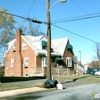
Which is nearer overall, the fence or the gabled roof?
the fence

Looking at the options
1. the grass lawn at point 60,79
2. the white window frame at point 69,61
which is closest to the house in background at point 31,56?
the white window frame at point 69,61

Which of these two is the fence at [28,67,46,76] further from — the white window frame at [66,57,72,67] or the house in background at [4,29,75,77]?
the white window frame at [66,57,72,67]

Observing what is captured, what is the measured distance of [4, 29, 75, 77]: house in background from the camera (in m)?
44.6

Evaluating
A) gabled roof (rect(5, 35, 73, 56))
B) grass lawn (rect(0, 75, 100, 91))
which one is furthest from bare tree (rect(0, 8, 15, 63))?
grass lawn (rect(0, 75, 100, 91))

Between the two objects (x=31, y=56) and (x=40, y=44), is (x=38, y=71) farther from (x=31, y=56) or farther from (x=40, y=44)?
(x=40, y=44)

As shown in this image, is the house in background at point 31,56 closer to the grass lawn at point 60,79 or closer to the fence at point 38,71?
the fence at point 38,71

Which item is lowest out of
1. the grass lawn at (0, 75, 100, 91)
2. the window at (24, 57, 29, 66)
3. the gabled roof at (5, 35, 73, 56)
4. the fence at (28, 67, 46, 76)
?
the grass lawn at (0, 75, 100, 91)

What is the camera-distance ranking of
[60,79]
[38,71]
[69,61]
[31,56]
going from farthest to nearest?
[69,61] → [31,56] → [38,71] → [60,79]

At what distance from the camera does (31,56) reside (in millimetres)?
45281

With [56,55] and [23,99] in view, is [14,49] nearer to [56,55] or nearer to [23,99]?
[56,55]

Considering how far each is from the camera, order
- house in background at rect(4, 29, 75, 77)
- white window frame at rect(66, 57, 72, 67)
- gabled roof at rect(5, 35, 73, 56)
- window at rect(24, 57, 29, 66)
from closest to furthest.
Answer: house in background at rect(4, 29, 75, 77)
gabled roof at rect(5, 35, 73, 56)
window at rect(24, 57, 29, 66)
white window frame at rect(66, 57, 72, 67)

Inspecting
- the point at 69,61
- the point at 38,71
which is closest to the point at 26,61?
the point at 38,71

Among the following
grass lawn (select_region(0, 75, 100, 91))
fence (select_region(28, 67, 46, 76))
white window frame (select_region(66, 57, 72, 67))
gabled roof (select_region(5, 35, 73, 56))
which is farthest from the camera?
white window frame (select_region(66, 57, 72, 67))

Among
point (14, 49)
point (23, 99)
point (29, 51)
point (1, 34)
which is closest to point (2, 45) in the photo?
point (1, 34)
